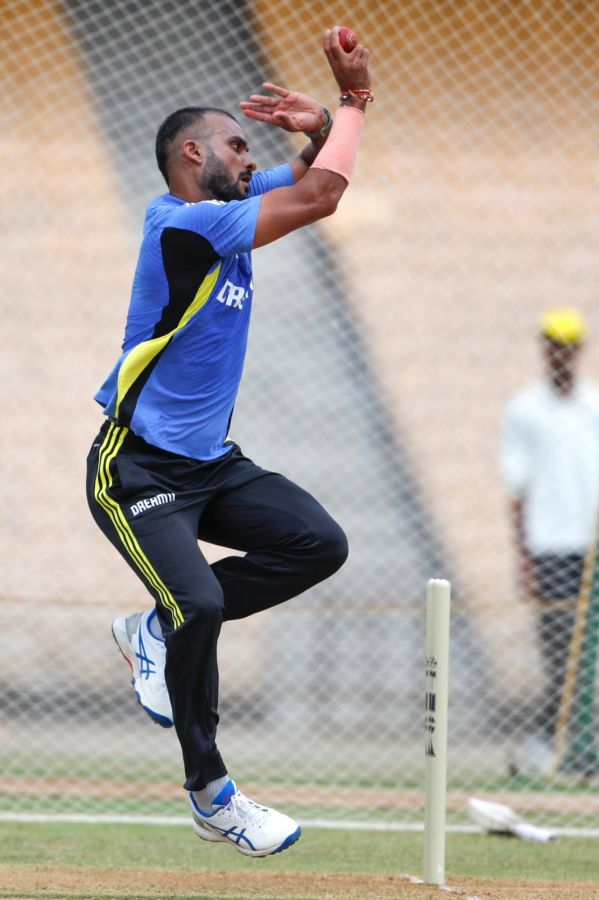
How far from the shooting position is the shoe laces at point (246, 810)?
448cm

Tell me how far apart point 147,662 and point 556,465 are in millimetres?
3934

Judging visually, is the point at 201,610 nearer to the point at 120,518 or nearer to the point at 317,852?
the point at 120,518

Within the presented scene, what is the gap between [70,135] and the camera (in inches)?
380

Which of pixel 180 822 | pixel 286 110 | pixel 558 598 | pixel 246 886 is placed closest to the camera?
pixel 286 110

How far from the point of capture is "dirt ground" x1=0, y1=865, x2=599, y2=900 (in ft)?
14.5

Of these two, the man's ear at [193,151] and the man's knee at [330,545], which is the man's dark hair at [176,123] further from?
the man's knee at [330,545]

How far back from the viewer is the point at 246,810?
450 centimetres

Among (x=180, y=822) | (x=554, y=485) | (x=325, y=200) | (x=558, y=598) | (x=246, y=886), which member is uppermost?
(x=325, y=200)

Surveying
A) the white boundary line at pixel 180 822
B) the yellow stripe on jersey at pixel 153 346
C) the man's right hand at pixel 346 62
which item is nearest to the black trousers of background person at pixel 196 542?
the yellow stripe on jersey at pixel 153 346

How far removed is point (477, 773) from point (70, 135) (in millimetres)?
4906

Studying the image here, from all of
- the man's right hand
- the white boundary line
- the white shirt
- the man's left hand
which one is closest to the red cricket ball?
the man's right hand

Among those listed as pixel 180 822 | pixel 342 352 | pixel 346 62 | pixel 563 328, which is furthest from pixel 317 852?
pixel 342 352

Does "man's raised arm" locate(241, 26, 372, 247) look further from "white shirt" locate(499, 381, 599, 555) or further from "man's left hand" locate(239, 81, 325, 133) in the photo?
"white shirt" locate(499, 381, 599, 555)

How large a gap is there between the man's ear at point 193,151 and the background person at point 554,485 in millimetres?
3937
